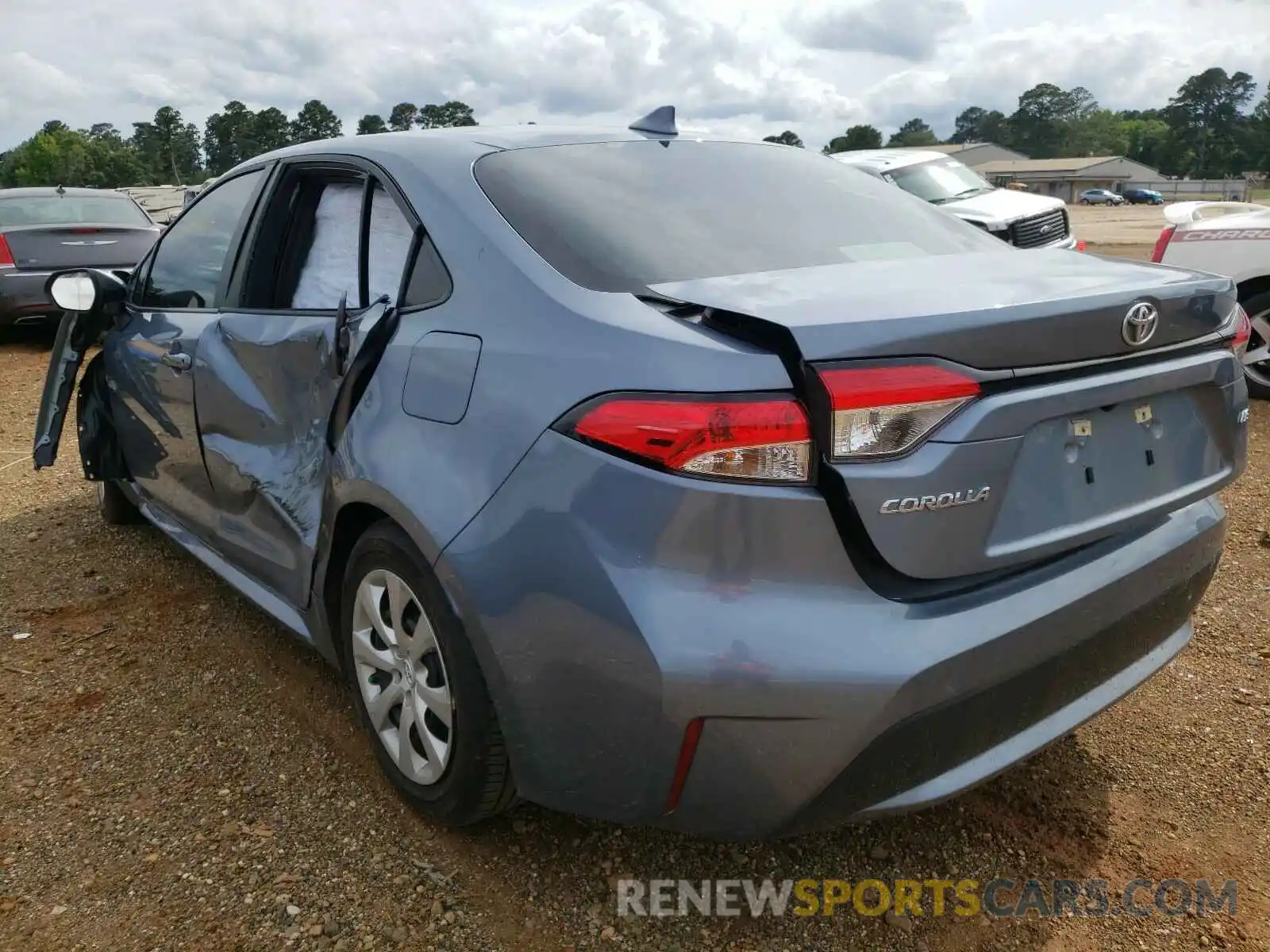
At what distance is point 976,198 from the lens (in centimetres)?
997

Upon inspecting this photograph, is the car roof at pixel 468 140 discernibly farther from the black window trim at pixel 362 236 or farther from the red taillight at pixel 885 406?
Result: the red taillight at pixel 885 406

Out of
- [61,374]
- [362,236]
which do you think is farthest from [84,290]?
[362,236]

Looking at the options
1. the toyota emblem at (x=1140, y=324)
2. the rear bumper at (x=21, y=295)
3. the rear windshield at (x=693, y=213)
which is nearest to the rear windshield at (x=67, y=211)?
the rear bumper at (x=21, y=295)

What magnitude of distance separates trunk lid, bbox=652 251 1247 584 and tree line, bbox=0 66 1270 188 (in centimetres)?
5298

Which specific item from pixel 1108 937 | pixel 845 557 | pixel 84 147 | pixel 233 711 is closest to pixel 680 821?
pixel 845 557

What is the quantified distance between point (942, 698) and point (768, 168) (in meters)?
1.58

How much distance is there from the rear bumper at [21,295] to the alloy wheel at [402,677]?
8.29 metres

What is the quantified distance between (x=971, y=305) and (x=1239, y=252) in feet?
17.6

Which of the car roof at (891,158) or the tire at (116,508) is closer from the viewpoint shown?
the tire at (116,508)

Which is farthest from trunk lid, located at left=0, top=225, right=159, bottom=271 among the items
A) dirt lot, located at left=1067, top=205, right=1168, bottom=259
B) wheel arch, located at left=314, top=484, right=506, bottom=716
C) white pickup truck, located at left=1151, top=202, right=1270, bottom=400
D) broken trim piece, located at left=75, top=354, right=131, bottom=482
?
dirt lot, located at left=1067, top=205, right=1168, bottom=259

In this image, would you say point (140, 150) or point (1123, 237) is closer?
point (1123, 237)

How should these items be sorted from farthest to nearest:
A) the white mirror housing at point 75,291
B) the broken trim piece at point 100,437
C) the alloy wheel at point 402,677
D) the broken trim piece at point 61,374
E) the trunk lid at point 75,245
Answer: the trunk lid at point 75,245 → the broken trim piece at point 100,437 → the broken trim piece at point 61,374 → the white mirror housing at point 75,291 → the alloy wheel at point 402,677

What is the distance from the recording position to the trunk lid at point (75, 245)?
9.11m

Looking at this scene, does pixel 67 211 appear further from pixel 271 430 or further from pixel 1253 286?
pixel 1253 286
